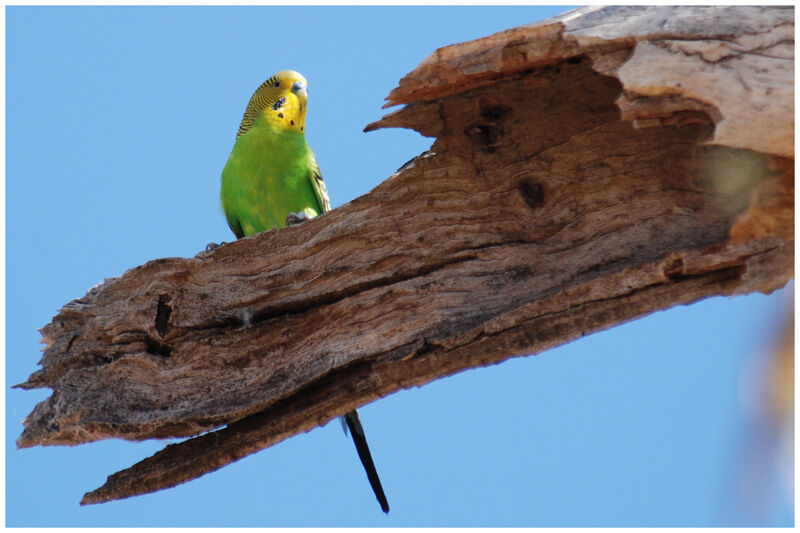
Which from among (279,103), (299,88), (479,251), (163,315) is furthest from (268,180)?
(479,251)

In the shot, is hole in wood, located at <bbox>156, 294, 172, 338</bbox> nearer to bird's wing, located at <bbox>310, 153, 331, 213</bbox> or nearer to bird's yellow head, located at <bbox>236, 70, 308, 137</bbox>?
bird's wing, located at <bbox>310, 153, 331, 213</bbox>

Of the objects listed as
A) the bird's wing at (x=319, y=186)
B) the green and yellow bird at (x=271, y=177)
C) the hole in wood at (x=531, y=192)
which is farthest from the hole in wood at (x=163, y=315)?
the bird's wing at (x=319, y=186)

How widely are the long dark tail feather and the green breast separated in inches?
84.1

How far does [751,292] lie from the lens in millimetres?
3400

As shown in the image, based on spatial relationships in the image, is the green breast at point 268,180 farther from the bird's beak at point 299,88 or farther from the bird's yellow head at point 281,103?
the bird's beak at point 299,88

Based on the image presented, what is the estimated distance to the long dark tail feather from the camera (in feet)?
15.9

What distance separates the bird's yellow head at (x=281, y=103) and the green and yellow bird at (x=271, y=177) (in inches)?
0.4

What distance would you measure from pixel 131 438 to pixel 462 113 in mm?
2423

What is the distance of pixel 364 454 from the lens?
5098mm

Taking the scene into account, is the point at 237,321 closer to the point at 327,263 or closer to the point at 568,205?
the point at 327,263

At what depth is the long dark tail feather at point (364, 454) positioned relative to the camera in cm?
484

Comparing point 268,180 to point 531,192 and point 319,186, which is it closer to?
point 319,186

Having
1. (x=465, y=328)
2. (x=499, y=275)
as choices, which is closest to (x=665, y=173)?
(x=499, y=275)

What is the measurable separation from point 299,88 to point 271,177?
1173mm
